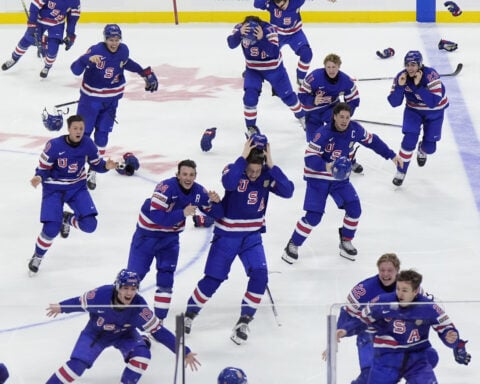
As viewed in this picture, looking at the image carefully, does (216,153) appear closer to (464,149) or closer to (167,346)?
(464,149)

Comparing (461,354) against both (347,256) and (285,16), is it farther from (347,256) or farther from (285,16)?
(285,16)

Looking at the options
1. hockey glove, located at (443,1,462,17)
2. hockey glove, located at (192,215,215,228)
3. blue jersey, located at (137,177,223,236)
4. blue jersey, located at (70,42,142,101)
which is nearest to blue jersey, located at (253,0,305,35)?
blue jersey, located at (70,42,142,101)

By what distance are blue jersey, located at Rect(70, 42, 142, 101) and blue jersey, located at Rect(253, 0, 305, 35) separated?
2239 mm

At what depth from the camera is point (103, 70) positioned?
8.91 metres

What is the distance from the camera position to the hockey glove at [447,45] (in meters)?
12.7

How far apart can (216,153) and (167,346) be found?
4583 millimetres

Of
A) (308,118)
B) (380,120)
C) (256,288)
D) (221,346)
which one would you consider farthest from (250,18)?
(221,346)

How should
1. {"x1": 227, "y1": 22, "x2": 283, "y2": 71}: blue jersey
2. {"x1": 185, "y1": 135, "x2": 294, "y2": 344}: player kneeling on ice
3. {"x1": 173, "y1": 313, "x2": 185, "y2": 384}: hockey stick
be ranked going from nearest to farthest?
{"x1": 173, "y1": 313, "x2": 185, "y2": 384}: hockey stick
{"x1": 185, "y1": 135, "x2": 294, "y2": 344}: player kneeling on ice
{"x1": 227, "y1": 22, "x2": 283, "y2": 71}: blue jersey

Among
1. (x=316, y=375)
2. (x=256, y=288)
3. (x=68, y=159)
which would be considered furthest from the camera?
(x=68, y=159)

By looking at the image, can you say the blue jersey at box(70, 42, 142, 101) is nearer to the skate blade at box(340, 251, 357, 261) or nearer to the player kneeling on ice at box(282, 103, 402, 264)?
the player kneeling on ice at box(282, 103, 402, 264)

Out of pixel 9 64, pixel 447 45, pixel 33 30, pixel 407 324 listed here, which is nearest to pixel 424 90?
pixel 407 324

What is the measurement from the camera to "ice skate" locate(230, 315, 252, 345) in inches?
224

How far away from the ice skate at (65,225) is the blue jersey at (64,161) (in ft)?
1.19

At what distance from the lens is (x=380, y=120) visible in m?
10.7
